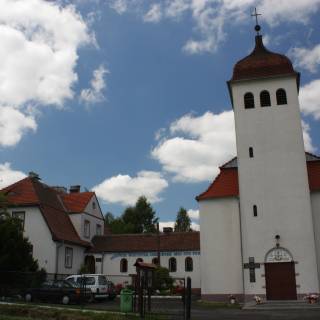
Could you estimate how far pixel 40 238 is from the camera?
38.5m

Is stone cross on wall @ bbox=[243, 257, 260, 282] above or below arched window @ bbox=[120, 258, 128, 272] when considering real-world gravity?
below

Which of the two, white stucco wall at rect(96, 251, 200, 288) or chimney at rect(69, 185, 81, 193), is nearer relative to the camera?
white stucco wall at rect(96, 251, 200, 288)

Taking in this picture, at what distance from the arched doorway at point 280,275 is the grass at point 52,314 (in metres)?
13.9

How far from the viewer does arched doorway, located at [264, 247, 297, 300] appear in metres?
29.0

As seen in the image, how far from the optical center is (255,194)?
3075 cm

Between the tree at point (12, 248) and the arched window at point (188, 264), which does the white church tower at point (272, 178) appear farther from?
the tree at point (12, 248)

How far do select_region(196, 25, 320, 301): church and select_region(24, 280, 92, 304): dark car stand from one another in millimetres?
9745

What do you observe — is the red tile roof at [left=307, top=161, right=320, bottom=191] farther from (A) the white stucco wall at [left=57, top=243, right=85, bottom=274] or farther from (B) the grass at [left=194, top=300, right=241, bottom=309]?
(A) the white stucco wall at [left=57, top=243, right=85, bottom=274]

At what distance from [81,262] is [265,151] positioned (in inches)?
840

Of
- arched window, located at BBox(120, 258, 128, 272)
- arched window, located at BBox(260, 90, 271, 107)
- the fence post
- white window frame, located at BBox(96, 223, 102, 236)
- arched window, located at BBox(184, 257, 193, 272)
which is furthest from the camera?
white window frame, located at BBox(96, 223, 102, 236)

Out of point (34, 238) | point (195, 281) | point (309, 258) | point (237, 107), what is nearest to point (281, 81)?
point (237, 107)

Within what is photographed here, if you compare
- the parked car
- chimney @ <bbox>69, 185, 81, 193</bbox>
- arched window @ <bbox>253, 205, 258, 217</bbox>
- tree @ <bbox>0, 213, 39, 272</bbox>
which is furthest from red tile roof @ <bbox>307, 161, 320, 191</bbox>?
chimney @ <bbox>69, 185, 81, 193</bbox>

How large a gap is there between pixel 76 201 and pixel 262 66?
908 inches

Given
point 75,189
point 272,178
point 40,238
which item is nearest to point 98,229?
point 75,189
